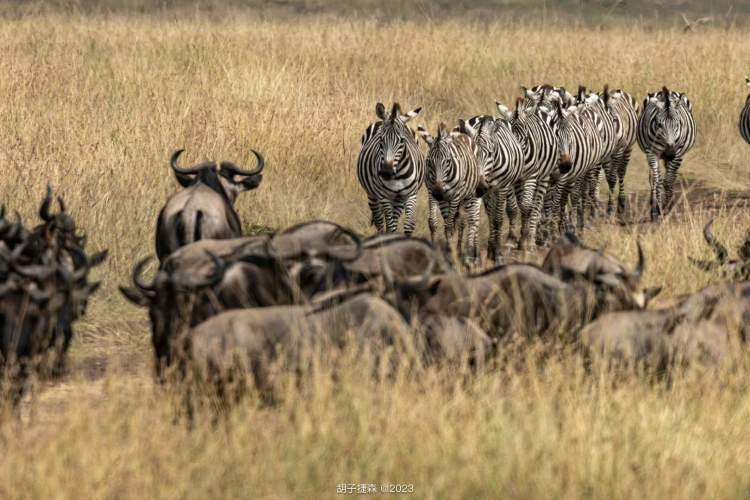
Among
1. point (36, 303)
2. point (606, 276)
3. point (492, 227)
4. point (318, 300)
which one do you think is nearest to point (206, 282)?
point (318, 300)

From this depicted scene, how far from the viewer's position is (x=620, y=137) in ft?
46.9

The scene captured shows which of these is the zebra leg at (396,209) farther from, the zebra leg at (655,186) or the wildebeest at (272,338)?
the wildebeest at (272,338)

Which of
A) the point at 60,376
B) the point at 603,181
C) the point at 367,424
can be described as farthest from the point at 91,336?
the point at 603,181

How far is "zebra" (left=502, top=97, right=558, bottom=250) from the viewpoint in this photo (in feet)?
39.8

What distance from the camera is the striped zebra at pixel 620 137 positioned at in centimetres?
1418

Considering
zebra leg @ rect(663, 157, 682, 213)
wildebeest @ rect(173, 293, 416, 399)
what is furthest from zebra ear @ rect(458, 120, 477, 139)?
wildebeest @ rect(173, 293, 416, 399)

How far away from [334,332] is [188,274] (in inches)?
37.4

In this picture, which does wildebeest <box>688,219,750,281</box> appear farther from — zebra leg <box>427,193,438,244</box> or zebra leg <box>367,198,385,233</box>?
zebra leg <box>367,198,385,233</box>

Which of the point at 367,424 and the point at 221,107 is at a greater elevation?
the point at 221,107

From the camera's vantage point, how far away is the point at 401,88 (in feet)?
57.9

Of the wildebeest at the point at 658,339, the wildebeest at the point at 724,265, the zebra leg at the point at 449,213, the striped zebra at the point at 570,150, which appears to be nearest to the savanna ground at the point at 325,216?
the wildebeest at the point at 658,339

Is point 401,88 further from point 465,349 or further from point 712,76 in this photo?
point 465,349

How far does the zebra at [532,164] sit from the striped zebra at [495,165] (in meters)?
0.21

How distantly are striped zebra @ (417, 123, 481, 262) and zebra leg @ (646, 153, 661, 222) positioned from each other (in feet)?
7.94
